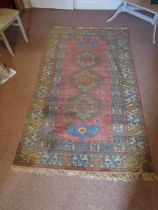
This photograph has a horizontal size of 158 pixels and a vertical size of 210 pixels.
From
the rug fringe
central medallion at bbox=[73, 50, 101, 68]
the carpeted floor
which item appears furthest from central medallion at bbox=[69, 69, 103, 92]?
the rug fringe

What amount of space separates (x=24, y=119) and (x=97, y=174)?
78 cm

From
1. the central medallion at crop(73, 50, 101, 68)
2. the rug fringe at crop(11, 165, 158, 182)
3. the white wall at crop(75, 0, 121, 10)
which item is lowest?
the rug fringe at crop(11, 165, 158, 182)

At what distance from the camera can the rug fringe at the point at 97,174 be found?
4.18 feet

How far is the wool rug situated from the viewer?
4.41 feet

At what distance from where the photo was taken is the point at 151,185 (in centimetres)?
125

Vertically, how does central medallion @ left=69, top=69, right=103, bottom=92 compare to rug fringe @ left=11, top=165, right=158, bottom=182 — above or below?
above

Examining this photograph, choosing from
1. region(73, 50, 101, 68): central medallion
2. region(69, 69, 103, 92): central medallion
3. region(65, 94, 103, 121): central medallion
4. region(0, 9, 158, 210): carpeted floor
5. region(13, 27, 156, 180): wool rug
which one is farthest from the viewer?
region(73, 50, 101, 68): central medallion

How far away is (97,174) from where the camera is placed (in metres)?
1.30

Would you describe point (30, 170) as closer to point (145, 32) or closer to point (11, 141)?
point (11, 141)

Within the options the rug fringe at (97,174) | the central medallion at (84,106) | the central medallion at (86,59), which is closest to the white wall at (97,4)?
the central medallion at (86,59)

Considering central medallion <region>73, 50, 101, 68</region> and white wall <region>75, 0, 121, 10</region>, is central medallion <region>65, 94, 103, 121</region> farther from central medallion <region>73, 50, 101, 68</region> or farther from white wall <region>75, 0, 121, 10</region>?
white wall <region>75, 0, 121, 10</region>

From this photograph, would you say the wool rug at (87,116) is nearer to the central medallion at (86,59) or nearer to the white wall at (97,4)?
the central medallion at (86,59)

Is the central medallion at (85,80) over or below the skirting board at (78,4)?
below

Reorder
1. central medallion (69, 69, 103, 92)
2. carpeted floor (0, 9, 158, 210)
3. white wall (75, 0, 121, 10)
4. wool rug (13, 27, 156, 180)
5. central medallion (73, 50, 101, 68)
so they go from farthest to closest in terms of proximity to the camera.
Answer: white wall (75, 0, 121, 10) → central medallion (73, 50, 101, 68) → central medallion (69, 69, 103, 92) → wool rug (13, 27, 156, 180) → carpeted floor (0, 9, 158, 210)
